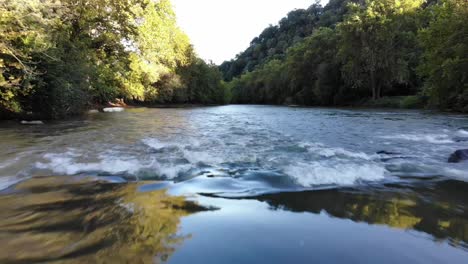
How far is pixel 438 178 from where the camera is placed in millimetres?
5648

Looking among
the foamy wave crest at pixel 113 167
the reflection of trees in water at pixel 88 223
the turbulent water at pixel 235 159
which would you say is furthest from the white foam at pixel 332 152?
the reflection of trees in water at pixel 88 223

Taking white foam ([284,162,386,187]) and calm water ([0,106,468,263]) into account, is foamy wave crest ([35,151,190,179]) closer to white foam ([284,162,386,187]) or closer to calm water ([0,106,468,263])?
calm water ([0,106,468,263])

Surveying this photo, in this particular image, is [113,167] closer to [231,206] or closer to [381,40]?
[231,206]

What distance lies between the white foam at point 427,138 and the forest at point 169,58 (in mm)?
12101

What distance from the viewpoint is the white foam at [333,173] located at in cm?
535

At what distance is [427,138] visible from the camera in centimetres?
1035

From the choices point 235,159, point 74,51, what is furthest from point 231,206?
point 74,51

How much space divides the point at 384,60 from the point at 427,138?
32.9 metres

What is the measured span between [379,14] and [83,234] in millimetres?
42984

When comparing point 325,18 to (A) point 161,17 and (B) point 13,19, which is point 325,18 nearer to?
(A) point 161,17

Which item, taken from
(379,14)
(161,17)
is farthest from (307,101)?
(161,17)

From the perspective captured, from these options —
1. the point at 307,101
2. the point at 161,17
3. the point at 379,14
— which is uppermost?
the point at 379,14

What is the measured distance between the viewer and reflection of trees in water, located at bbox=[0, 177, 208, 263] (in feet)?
9.33

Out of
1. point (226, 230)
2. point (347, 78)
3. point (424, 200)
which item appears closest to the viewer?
point (226, 230)
